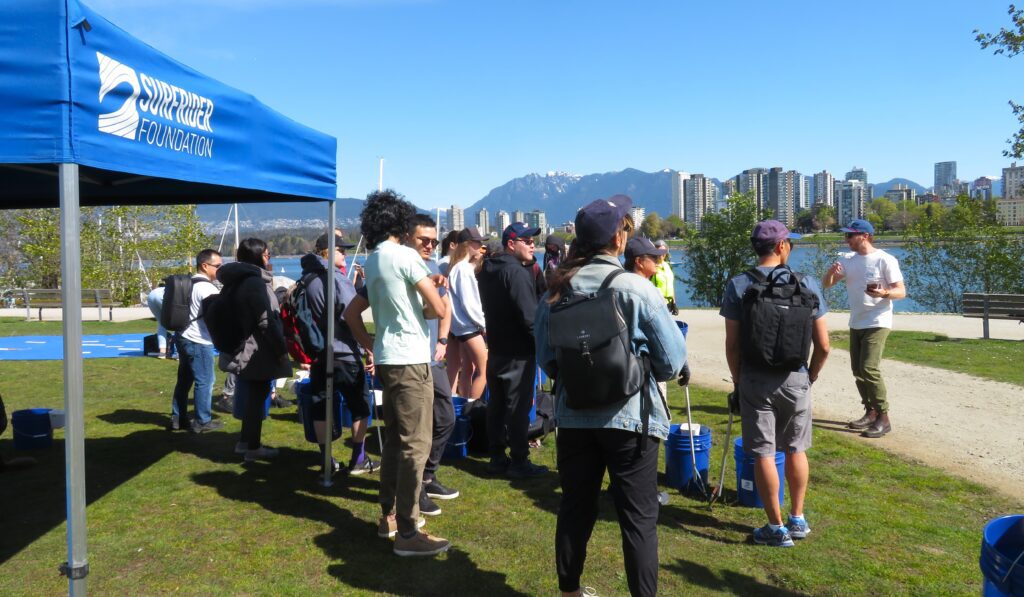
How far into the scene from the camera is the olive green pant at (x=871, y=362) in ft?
20.8

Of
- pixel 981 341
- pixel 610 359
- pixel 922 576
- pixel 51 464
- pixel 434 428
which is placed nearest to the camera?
pixel 610 359

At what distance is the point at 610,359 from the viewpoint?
2723 millimetres

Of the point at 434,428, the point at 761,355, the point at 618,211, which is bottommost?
the point at 434,428

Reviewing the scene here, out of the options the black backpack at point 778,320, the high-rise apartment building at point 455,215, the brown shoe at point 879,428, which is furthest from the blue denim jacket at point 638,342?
the high-rise apartment building at point 455,215

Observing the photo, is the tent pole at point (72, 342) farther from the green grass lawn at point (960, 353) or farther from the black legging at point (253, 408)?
the green grass lawn at point (960, 353)

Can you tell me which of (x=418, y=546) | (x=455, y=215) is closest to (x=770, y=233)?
(x=418, y=546)

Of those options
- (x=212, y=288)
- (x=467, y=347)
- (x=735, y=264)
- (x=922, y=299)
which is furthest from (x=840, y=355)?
(x=735, y=264)

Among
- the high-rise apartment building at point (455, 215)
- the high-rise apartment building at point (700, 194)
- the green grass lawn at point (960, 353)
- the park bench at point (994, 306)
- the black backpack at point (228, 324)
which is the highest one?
Result: the high-rise apartment building at point (700, 194)

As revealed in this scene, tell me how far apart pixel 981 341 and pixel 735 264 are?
69.7 ft

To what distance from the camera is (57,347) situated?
13.5 metres

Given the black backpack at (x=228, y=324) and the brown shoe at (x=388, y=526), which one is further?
the black backpack at (x=228, y=324)

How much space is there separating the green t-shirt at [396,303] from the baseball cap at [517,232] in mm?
2215

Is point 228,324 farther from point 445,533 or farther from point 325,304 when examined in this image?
point 445,533

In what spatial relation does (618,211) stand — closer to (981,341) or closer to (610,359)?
(610,359)
